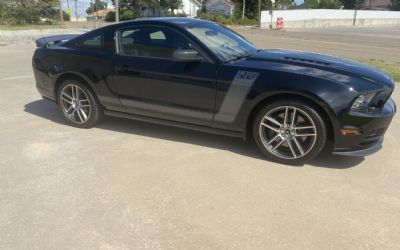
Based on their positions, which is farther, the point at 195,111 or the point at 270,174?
the point at 195,111

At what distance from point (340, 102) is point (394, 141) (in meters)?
1.66

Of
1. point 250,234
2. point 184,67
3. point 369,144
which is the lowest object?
point 250,234

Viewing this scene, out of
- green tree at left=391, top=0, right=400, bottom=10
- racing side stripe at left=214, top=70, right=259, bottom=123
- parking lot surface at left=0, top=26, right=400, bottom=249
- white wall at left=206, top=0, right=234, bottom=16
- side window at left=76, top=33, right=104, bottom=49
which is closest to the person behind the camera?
parking lot surface at left=0, top=26, right=400, bottom=249

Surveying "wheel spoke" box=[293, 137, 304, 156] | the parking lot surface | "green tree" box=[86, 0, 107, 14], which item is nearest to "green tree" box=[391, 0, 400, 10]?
"green tree" box=[86, 0, 107, 14]

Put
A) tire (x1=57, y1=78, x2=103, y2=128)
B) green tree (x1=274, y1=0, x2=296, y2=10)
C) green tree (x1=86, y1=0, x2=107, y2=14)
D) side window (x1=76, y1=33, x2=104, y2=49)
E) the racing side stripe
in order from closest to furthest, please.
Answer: the racing side stripe
side window (x1=76, y1=33, x2=104, y2=49)
tire (x1=57, y1=78, x2=103, y2=128)
green tree (x1=86, y1=0, x2=107, y2=14)
green tree (x1=274, y1=0, x2=296, y2=10)

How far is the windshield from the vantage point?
4.41 m

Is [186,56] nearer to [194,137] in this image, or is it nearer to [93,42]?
[194,137]

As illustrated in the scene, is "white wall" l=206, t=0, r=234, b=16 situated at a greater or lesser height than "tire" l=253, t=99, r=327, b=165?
greater

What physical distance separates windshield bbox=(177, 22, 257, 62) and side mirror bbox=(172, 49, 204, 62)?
0.21 metres

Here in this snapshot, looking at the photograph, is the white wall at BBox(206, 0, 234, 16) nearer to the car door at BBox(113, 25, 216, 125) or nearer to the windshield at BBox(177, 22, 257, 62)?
the windshield at BBox(177, 22, 257, 62)

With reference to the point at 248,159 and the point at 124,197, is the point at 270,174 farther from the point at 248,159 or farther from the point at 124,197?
the point at 124,197

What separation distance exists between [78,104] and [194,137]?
173cm

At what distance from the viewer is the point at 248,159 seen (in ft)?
14.0

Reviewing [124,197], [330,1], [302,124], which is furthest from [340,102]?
[330,1]
